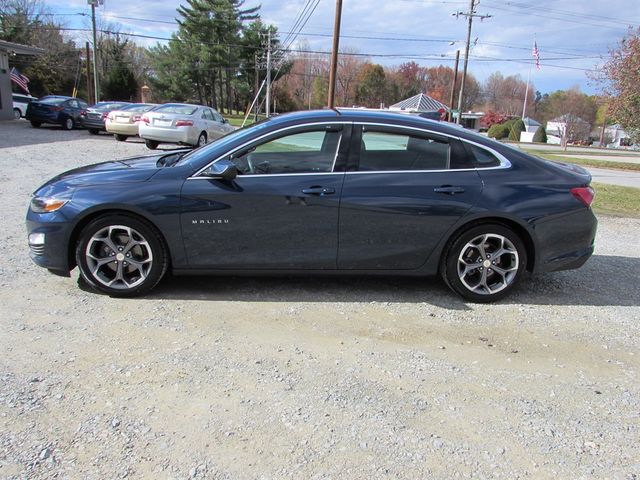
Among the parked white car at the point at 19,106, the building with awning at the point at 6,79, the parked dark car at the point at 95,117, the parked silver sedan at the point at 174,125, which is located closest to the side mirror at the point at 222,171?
the parked silver sedan at the point at 174,125

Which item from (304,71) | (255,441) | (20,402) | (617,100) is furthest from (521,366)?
(304,71)

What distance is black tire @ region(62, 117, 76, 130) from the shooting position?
23.5m

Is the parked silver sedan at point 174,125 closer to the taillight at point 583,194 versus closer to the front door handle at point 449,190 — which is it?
the front door handle at point 449,190

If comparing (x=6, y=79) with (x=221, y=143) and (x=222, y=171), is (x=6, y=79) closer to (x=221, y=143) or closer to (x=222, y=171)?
(x=221, y=143)

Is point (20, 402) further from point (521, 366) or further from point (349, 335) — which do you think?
point (521, 366)

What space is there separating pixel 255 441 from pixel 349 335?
1.37m

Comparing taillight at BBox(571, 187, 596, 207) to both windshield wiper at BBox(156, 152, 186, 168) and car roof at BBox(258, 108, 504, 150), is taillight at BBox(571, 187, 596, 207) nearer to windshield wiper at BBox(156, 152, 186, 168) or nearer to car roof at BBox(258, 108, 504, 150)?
car roof at BBox(258, 108, 504, 150)

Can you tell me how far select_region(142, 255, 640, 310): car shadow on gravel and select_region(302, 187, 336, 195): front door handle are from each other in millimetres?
948

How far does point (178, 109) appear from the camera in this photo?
16188mm

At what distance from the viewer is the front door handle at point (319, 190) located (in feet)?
13.6

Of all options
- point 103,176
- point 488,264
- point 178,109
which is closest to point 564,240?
point 488,264

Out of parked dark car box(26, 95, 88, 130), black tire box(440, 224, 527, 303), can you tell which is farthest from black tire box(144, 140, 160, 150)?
black tire box(440, 224, 527, 303)

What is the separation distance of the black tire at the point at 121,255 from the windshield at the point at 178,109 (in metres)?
12.7

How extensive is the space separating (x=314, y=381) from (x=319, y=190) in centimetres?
166
